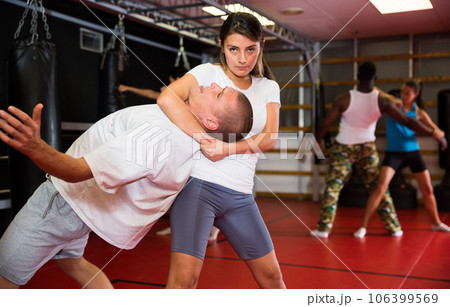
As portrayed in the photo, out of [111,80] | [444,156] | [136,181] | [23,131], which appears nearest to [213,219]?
[136,181]

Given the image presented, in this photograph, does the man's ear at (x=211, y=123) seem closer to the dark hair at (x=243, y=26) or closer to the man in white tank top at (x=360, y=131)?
the dark hair at (x=243, y=26)

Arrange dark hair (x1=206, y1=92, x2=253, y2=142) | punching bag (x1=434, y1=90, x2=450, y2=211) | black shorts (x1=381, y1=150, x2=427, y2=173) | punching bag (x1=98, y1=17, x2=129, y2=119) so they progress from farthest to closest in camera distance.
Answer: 1. punching bag (x1=434, y1=90, x2=450, y2=211)
2. punching bag (x1=98, y1=17, x2=129, y2=119)
3. black shorts (x1=381, y1=150, x2=427, y2=173)
4. dark hair (x1=206, y1=92, x2=253, y2=142)

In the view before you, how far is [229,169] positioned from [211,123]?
172 millimetres

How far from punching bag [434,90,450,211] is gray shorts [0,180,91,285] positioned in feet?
14.4

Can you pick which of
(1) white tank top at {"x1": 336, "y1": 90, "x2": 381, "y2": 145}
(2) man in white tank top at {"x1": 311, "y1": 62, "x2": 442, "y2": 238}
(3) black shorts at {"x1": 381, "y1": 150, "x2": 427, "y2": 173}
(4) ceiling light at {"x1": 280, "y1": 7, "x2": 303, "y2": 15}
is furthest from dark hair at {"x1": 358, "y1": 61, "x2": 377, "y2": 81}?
(4) ceiling light at {"x1": 280, "y1": 7, "x2": 303, "y2": 15}

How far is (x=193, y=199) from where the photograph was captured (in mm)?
1356

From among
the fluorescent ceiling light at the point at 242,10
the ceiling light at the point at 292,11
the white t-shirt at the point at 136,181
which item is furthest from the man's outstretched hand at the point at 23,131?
→ the ceiling light at the point at 292,11

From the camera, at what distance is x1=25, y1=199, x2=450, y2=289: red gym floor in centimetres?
236

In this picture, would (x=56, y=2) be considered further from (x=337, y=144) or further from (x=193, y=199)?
(x=193, y=199)

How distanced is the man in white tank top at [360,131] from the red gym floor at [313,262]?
0.33 m

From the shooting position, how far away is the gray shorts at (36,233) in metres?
1.28

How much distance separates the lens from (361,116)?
347 cm

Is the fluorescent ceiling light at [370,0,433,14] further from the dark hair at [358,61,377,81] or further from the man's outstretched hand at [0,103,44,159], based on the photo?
the man's outstretched hand at [0,103,44,159]
